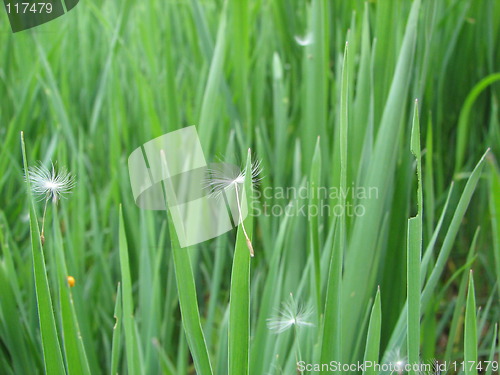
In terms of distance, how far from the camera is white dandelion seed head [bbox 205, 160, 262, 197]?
34 centimetres

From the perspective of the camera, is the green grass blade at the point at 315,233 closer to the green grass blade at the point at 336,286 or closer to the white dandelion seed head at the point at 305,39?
Result: the green grass blade at the point at 336,286

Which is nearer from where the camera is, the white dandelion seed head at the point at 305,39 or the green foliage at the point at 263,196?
the green foliage at the point at 263,196

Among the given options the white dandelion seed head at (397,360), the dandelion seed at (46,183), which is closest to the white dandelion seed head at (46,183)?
the dandelion seed at (46,183)

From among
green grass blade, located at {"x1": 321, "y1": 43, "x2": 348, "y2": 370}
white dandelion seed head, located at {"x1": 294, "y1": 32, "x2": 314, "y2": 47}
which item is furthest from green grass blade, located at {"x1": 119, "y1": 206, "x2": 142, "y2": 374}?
white dandelion seed head, located at {"x1": 294, "y1": 32, "x2": 314, "y2": 47}

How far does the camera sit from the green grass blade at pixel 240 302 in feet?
0.87

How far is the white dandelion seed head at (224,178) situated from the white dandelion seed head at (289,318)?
0.09m

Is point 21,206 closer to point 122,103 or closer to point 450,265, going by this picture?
point 122,103

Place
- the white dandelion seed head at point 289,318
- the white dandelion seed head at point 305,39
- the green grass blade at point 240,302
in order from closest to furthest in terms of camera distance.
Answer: the green grass blade at point 240,302
the white dandelion seed head at point 289,318
the white dandelion seed head at point 305,39

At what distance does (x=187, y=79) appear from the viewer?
1.98 feet

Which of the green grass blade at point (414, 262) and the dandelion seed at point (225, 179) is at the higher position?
the dandelion seed at point (225, 179)

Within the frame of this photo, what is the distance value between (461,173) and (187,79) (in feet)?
1.02

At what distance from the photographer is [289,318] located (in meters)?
0.38

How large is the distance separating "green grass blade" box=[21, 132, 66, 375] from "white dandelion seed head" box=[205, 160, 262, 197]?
0.12 m

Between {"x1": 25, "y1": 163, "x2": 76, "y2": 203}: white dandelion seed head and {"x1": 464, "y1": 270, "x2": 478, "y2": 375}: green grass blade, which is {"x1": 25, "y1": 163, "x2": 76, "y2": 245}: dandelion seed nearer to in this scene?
{"x1": 25, "y1": 163, "x2": 76, "y2": 203}: white dandelion seed head
